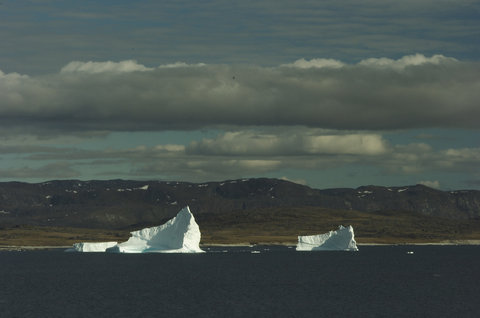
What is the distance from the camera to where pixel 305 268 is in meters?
146

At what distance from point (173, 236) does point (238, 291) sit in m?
79.5

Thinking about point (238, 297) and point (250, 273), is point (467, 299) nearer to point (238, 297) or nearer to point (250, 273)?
point (238, 297)

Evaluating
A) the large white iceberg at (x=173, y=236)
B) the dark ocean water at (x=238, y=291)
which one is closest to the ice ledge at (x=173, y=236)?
the large white iceberg at (x=173, y=236)

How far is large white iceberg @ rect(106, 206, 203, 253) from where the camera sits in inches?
6703

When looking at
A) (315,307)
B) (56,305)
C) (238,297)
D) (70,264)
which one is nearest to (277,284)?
(238,297)

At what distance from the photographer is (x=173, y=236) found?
175 meters

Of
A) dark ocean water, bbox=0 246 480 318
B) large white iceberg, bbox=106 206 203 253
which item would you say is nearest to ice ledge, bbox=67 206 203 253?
large white iceberg, bbox=106 206 203 253

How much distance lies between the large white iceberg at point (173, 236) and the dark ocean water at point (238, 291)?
774 inches

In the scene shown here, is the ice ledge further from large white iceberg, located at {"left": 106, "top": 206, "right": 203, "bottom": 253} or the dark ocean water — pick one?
the dark ocean water

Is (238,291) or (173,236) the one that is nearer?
(238,291)

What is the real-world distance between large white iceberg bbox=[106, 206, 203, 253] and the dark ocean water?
19.7m

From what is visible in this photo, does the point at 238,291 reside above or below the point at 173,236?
below

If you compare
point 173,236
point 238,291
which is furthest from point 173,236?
point 238,291

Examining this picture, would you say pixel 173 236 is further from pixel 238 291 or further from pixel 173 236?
pixel 238 291
